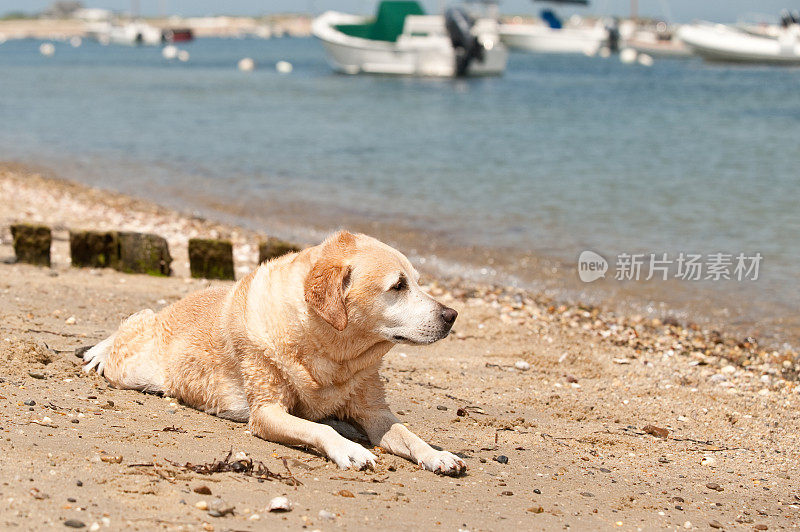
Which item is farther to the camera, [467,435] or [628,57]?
[628,57]

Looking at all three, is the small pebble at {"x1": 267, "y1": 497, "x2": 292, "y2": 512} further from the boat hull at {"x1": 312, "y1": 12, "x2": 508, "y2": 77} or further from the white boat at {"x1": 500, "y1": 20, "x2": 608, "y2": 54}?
the white boat at {"x1": 500, "y1": 20, "x2": 608, "y2": 54}

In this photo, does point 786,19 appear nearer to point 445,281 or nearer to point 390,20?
point 390,20

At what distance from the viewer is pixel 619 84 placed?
55188 mm

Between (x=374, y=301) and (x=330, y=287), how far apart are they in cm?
27

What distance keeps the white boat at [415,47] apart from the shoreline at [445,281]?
43.0 metres

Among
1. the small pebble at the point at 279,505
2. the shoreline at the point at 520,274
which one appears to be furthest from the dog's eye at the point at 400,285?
the shoreline at the point at 520,274

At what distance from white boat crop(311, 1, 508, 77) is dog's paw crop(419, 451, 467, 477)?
53.1 meters

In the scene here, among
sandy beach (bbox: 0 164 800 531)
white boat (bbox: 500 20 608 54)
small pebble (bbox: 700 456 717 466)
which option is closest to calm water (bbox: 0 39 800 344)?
sandy beach (bbox: 0 164 800 531)

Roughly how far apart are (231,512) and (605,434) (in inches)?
125

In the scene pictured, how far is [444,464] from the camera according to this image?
515 cm

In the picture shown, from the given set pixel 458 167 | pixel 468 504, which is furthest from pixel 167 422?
pixel 458 167

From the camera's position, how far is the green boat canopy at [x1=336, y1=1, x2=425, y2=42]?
6166 cm

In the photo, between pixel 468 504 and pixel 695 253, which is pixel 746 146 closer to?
pixel 695 253

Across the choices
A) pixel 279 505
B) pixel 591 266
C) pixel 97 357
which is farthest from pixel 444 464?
pixel 591 266
